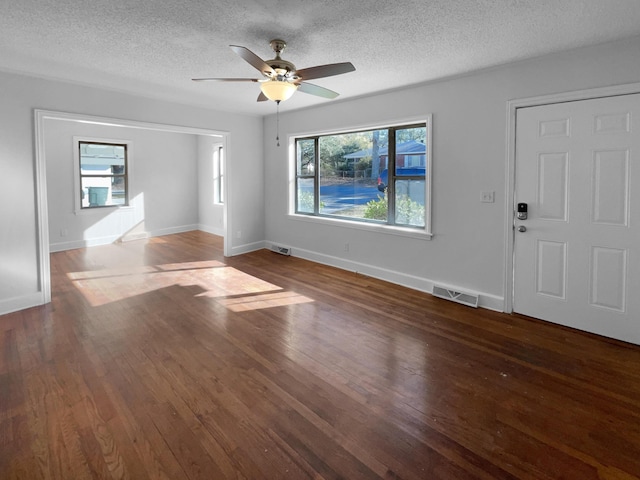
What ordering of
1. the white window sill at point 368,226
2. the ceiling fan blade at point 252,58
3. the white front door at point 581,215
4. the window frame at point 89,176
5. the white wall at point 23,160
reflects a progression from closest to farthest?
1. the ceiling fan blade at point 252,58
2. the white front door at point 581,215
3. the white wall at point 23,160
4. the white window sill at point 368,226
5. the window frame at point 89,176

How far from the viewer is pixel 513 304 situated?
3703 millimetres

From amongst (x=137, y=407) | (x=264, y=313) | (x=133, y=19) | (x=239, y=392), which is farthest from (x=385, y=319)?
(x=133, y=19)

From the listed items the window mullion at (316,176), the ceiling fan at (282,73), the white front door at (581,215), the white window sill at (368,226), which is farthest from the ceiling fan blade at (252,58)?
the window mullion at (316,176)

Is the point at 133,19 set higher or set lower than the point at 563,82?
higher

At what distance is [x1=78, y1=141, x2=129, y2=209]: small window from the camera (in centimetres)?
699

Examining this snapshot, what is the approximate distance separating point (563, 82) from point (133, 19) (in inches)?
142

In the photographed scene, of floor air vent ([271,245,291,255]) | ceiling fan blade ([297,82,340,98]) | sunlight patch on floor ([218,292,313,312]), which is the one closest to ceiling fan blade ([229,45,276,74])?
ceiling fan blade ([297,82,340,98])

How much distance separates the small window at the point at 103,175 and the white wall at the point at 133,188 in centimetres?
14

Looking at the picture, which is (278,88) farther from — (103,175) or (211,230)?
(211,230)

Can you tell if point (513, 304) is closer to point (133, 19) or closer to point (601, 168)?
point (601, 168)

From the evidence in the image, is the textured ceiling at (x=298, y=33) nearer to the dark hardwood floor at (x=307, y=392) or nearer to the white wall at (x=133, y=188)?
the dark hardwood floor at (x=307, y=392)

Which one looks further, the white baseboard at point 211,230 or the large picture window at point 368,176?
the white baseboard at point 211,230

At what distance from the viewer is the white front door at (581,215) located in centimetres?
297

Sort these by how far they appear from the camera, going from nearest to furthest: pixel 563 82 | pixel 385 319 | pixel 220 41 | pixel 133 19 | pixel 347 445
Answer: pixel 347 445 → pixel 133 19 → pixel 220 41 → pixel 563 82 → pixel 385 319
